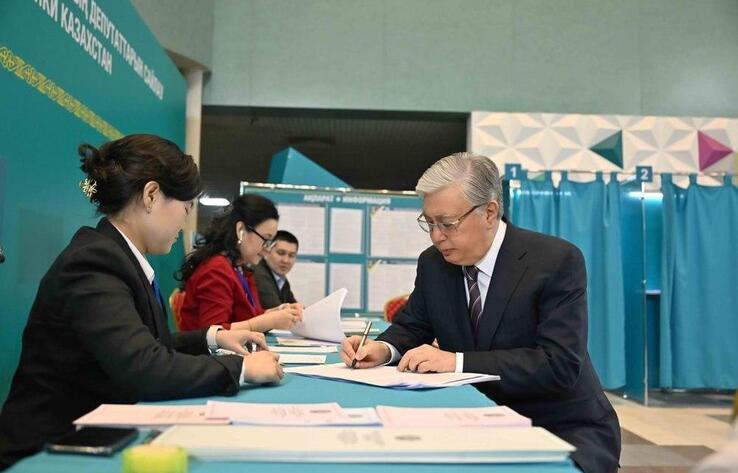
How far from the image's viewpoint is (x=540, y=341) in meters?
1.63

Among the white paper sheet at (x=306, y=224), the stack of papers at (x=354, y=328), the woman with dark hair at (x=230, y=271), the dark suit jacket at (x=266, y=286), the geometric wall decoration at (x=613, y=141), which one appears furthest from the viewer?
the geometric wall decoration at (x=613, y=141)

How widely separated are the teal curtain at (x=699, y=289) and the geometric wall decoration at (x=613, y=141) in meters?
0.96

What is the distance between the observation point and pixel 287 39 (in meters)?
6.33

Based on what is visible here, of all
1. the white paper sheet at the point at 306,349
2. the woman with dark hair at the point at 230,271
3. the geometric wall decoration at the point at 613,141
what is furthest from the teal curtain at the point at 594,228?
the white paper sheet at the point at 306,349

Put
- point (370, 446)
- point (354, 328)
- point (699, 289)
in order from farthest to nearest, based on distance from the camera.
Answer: point (699, 289) < point (354, 328) < point (370, 446)

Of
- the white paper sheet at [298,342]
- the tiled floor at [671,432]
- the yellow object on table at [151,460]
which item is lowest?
the tiled floor at [671,432]

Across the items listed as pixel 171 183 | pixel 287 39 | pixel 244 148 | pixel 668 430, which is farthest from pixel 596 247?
pixel 244 148

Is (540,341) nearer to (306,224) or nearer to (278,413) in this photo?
(278,413)

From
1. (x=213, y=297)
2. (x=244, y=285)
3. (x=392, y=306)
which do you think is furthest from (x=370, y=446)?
(x=392, y=306)

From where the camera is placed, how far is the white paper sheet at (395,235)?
5.80 metres

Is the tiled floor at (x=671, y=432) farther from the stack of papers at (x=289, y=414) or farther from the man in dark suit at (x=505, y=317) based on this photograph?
the stack of papers at (x=289, y=414)

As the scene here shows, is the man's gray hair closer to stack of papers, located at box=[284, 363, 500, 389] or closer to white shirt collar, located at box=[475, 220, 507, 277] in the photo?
white shirt collar, located at box=[475, 220, 507, 277]

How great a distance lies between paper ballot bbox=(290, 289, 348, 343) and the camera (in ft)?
8.00

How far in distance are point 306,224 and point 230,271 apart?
2.88m
